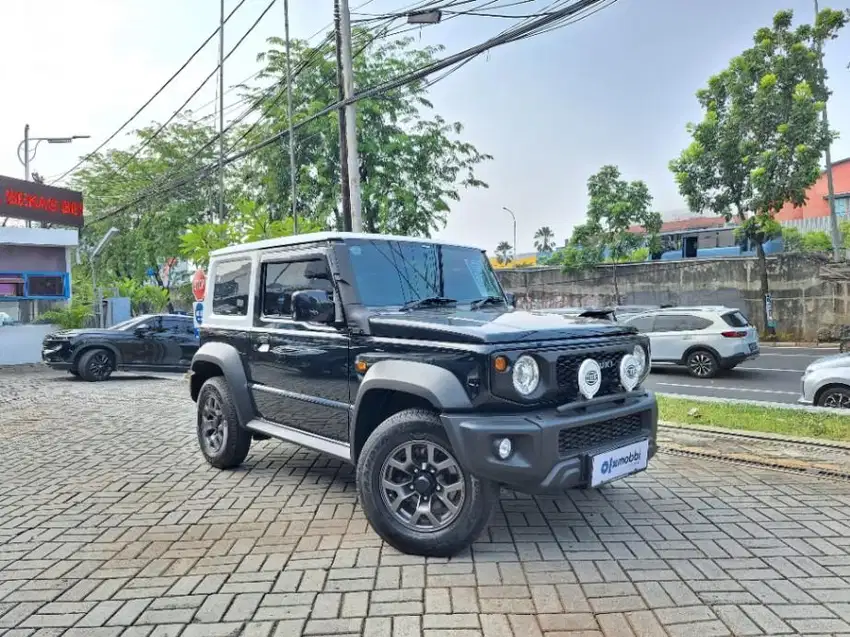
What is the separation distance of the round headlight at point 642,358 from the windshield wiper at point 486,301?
1.18 m

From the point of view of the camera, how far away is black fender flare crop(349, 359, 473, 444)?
352 centimetres

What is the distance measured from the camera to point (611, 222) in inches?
1035

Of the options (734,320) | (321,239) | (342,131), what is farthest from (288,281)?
(734,320)

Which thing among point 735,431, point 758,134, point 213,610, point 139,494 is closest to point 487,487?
point 213,610

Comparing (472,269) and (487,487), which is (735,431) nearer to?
(472,269)

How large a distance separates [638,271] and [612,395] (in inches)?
902

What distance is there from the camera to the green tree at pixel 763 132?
19.9 m

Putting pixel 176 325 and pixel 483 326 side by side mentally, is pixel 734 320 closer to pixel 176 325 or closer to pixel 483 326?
pixel 483 326

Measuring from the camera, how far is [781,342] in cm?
2120

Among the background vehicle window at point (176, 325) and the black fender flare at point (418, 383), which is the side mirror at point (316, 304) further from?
the background vehicle window at point (176, 325)

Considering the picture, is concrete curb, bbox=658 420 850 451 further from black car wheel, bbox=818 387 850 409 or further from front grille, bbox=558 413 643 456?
front grille, bbox=558 413 643 456

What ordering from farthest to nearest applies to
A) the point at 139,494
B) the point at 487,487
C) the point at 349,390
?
the point at 139,494 → the point at 349,390 → the point at 487,487

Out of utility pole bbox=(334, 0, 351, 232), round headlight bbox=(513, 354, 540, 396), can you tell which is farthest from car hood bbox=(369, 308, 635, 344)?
utility pole bbox=(334, 0, 351, 232)

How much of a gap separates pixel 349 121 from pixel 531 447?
9618 mm
